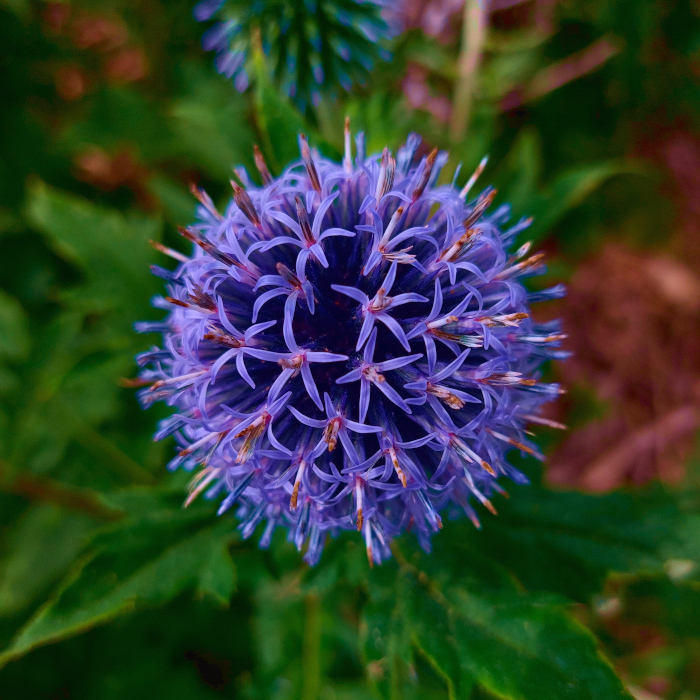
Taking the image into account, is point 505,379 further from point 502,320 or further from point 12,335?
point 12,335

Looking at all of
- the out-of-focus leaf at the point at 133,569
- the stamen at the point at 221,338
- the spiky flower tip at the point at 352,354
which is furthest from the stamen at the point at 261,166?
the out-of-focus leaf at the point at 133,569

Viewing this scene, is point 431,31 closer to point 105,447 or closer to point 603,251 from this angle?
point 603,251

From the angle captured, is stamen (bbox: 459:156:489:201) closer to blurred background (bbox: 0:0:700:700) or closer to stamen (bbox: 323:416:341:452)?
blurred background (bbox: 0:0:700:700)

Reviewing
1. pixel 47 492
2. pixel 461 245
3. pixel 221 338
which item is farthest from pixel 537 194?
pixel 47 492

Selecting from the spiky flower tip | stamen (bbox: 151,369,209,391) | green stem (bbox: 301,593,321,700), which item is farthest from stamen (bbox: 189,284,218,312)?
green stem (bbox: 301,593,321,700)

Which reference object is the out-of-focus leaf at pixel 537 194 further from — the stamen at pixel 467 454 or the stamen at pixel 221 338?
the stamen at pixel 221 338

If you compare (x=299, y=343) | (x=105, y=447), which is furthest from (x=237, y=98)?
(x=299, y=343)

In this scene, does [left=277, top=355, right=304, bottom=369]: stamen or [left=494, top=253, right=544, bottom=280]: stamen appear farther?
[left=494, top=253, right=544, bottom=280]: stamen
